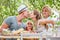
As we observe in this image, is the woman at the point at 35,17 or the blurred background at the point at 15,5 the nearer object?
the woman at the point at 35,17

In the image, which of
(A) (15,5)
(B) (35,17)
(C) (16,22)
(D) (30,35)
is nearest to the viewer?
(D) (30,35)

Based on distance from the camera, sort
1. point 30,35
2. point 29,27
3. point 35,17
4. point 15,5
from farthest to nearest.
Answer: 1. point 15,5
2. point 35,17
3. point 29,27
4. point 30,35

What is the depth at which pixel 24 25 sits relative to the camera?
469 cm

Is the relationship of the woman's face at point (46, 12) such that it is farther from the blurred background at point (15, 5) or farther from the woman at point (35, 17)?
the blurred background at point (15, 5)

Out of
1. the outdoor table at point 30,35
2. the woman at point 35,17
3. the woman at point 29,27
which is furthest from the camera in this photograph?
the woman at point 35,17

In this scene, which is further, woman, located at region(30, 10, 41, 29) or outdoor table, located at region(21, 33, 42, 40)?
woman, located at region(30, 10, 41, 29)

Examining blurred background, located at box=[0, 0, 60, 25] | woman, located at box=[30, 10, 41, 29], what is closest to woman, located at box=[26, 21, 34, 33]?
woman, located at box=[30, 10, 41, 29]

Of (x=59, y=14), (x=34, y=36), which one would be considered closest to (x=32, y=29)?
(x=34, y=36)

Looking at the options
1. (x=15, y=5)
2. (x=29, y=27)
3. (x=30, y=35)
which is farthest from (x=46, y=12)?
(x=15, y=5)

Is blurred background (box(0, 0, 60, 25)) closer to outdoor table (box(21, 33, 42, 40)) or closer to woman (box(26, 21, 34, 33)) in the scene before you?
woman (box(26, 21, 34, 33))

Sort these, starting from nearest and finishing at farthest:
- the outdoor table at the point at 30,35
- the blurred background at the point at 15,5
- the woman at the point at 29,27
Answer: the outdoor table at the point at 30,35 → the woman at the point at 29,27 → the blurred background at the point at 15,5

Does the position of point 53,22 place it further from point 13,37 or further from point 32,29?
point 13,37

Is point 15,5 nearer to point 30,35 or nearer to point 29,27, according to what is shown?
point 29,27

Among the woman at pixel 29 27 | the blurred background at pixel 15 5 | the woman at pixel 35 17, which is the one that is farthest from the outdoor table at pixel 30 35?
the blurred background at pixel 15 5
